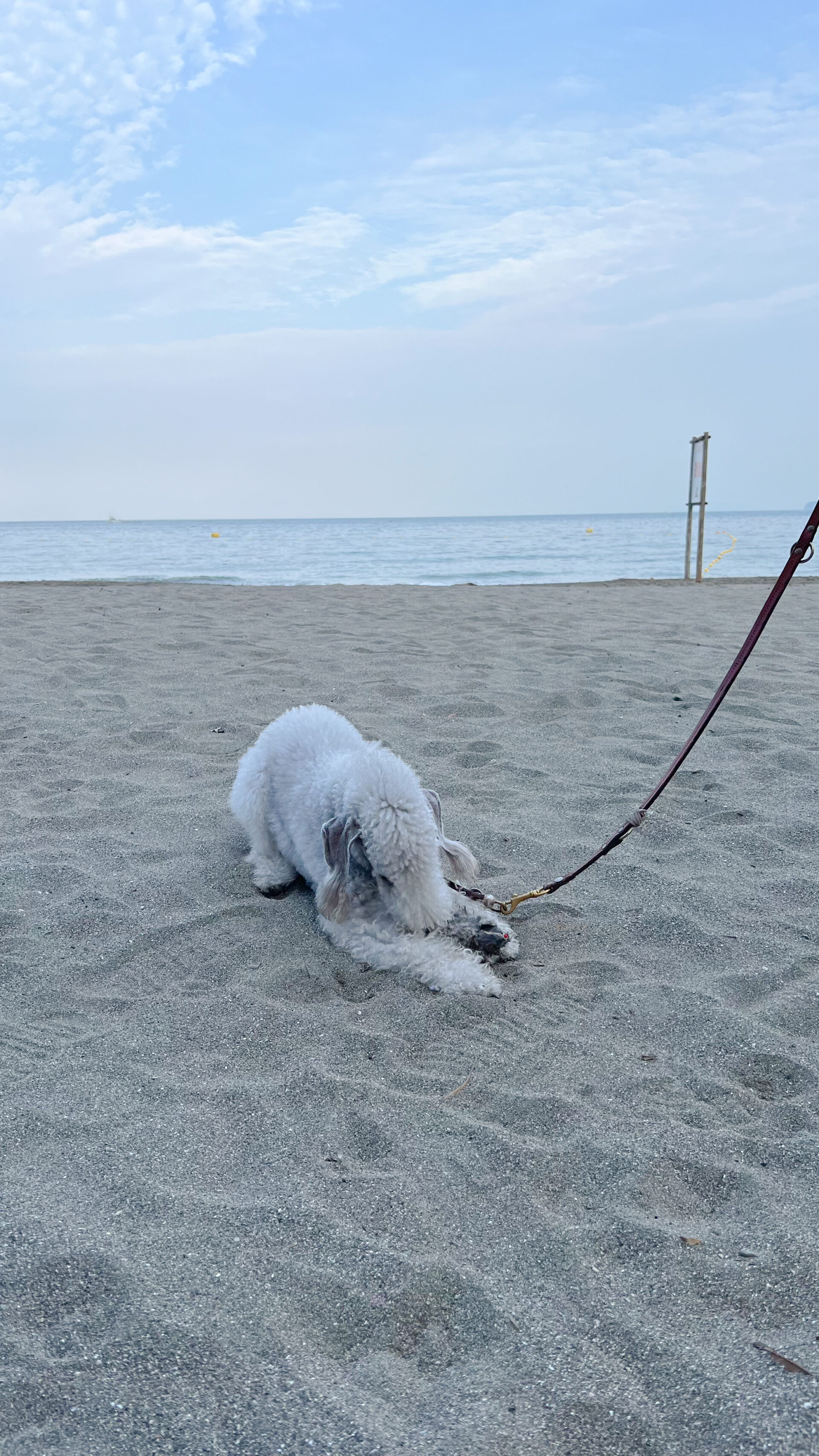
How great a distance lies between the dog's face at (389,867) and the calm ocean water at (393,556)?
520 inches

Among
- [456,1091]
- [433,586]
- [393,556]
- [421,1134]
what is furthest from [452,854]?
[393,556]

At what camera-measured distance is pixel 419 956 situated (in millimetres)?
2994

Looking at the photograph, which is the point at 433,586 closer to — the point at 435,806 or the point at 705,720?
the point at 435,806

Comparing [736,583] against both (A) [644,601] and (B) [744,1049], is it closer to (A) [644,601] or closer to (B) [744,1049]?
(A) [644,601]

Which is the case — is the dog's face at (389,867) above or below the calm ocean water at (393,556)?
below

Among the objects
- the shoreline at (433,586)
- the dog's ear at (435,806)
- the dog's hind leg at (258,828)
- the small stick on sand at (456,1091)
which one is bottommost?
the small stick on sand at (456,1091)

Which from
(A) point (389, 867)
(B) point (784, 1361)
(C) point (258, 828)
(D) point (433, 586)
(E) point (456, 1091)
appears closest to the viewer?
(B) point (784, 1361)

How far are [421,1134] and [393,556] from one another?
29.6 meters

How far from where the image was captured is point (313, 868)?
11.1 ft

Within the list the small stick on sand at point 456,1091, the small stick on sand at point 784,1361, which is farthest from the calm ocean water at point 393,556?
the small stick on sand at point 784,1361

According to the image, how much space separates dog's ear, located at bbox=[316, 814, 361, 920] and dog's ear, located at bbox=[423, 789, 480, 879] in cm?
28

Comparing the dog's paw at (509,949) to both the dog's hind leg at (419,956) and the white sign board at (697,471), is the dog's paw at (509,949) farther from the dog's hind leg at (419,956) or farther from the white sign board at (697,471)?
the white sign board at (697,471)

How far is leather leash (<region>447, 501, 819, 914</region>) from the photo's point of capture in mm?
2611

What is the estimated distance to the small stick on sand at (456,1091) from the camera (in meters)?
2.41
